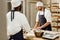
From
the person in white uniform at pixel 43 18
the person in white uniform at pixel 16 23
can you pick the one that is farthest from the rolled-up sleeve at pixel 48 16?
the person in white uniform at pixel 16 23

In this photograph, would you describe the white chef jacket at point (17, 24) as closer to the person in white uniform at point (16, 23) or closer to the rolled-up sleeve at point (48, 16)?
the person in white uniform at point (16, 23)

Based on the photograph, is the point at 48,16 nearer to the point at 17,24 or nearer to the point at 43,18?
the point at 43,18

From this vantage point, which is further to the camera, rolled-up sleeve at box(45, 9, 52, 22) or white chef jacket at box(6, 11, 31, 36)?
rolled-up sleeve at box(45, 9, 52, 22)

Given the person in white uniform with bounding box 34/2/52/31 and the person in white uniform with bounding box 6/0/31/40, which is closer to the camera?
the person in white uniform with bounding box 6/0/31/40

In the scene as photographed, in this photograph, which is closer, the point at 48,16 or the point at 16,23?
the point at 16,23

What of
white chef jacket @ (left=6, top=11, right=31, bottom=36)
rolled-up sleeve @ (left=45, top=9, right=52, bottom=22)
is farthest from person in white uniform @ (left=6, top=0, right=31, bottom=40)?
rolled-up sleeve @ (left=45, top=9, right=52, bottom=22)

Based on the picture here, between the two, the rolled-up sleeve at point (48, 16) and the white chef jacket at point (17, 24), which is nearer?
the white chef jacket at point (17, 24)

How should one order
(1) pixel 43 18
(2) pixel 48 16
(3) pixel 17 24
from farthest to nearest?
(1) pixel 43 18 → (2) pixel 48 16 → (3) pixel 17 24

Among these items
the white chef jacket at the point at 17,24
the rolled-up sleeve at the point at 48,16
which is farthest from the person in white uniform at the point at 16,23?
the rolled-up sleeve at the point at 48,16

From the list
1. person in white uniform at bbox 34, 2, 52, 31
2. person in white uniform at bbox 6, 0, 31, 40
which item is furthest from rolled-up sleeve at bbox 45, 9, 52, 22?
person in white uniform at bbox 6, 0, 31, 40

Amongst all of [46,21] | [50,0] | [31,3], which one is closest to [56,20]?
[50,0]

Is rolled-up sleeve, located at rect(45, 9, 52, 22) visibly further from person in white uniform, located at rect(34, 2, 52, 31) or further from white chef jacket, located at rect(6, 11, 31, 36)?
white chef jacket, located at rect(6, 11, 31, 36)

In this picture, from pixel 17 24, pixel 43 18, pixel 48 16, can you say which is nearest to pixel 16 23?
pixel 17 24

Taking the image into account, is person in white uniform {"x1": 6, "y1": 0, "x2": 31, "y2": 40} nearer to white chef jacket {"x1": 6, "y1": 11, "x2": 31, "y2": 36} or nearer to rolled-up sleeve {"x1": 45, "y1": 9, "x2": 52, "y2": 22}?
white chef jacket {"x1": 6, "y1": 11, "x2": 31, "y2": 36}
